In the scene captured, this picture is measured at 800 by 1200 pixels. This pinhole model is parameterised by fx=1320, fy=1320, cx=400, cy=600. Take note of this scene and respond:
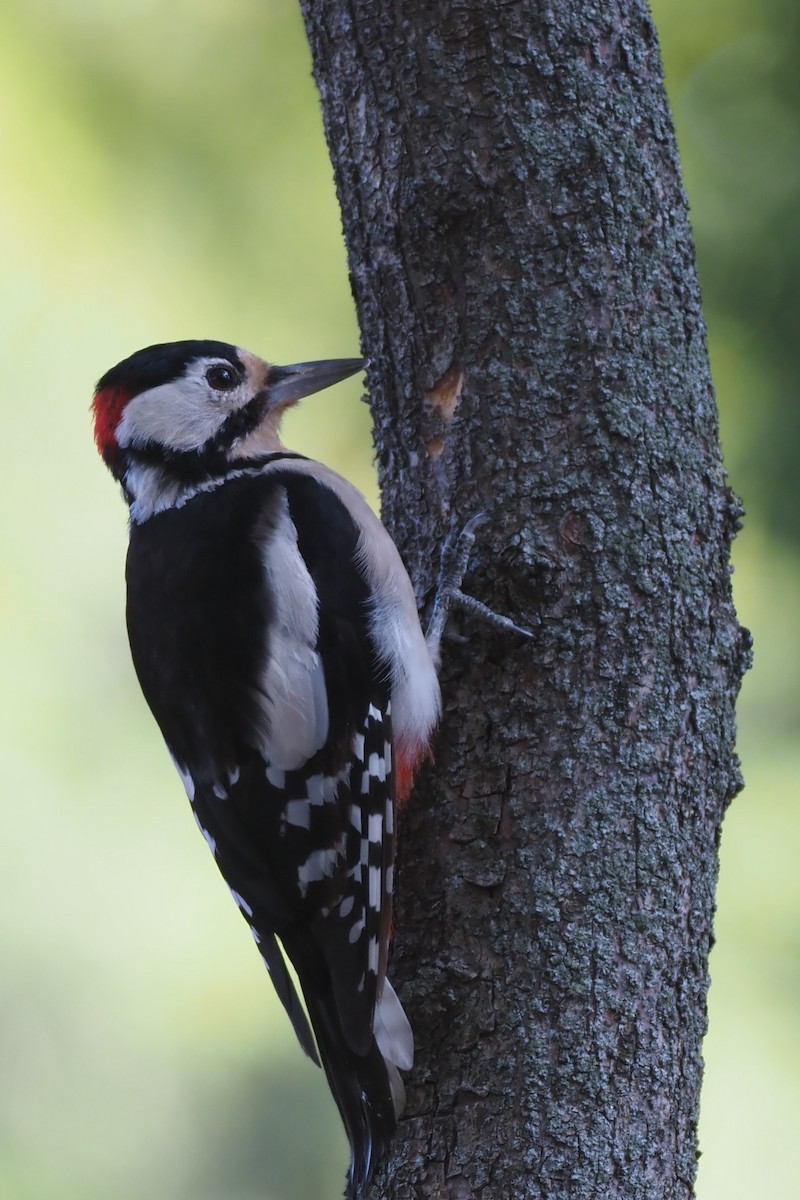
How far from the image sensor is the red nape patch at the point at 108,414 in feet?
7.79

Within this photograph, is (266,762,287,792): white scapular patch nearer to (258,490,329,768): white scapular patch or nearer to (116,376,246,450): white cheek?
(258,490,329,768): white scapular patch

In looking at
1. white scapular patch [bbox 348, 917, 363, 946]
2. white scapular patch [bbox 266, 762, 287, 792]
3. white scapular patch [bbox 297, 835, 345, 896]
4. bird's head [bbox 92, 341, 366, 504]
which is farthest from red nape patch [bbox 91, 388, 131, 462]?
white scapular patch [bbox 348, 917, 363, 946]

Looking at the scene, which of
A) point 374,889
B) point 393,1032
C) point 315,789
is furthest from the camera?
point 315,789

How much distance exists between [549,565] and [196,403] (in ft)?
2.68

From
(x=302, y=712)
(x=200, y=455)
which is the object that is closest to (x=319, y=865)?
(x=302, y=712)

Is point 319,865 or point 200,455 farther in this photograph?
point 200,455

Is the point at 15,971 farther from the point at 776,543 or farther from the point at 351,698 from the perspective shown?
the point at 776,543

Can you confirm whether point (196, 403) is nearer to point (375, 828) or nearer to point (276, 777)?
point (276, 777)

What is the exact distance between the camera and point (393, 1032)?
1.74 m

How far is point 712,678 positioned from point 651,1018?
1.50 feet

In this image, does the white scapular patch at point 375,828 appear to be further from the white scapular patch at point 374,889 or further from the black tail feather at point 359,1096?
the black tail feather at point 359,1096

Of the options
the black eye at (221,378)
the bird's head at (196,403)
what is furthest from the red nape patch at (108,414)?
the black eye at (221,378)

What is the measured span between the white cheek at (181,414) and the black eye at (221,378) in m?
0.01

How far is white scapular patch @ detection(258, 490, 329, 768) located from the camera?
1.96 m
